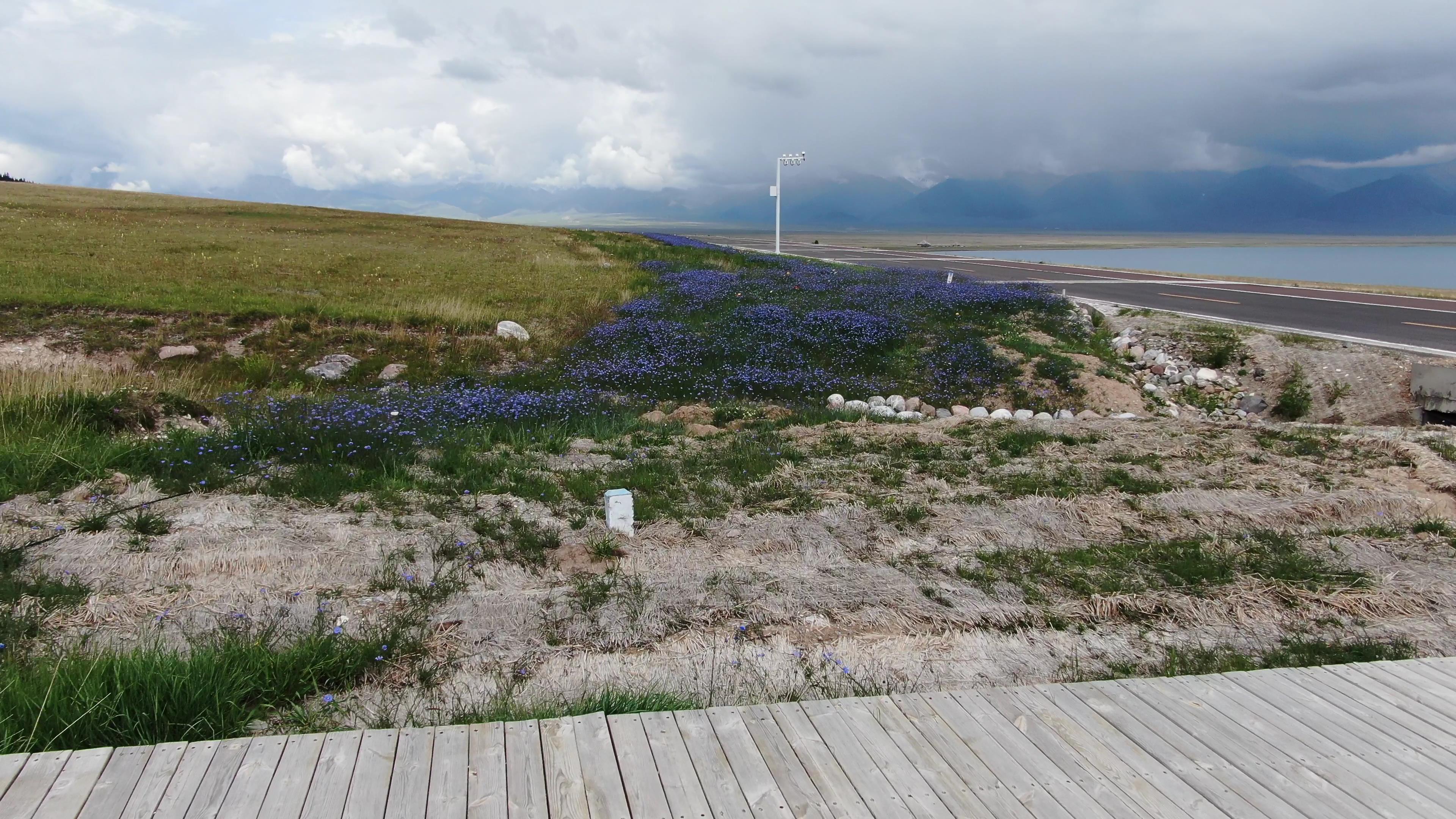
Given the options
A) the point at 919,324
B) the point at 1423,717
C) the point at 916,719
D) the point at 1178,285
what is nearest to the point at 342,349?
the point at 919,324

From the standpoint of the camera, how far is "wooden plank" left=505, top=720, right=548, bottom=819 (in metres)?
2.62

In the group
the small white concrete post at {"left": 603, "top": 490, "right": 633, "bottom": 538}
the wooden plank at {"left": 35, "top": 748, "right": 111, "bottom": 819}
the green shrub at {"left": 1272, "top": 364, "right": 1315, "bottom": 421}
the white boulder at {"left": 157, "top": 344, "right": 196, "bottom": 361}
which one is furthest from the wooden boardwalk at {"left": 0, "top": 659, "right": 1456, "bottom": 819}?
the white boulder at {"left": 157, "top": 344, "right": 196, "bottom": 361}

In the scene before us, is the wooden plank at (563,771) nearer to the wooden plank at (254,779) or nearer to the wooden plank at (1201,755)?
the wooden plank at (254,779)

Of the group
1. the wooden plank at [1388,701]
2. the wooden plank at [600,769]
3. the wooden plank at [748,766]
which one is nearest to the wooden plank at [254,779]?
the wooden plank at [600,769]

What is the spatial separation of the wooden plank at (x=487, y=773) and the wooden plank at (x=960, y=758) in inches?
61.4

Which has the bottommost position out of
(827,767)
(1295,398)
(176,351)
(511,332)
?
(1295,398)

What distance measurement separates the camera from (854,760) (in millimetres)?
2947

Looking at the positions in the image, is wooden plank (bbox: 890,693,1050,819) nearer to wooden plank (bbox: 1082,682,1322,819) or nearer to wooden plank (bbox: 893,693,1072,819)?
wooden plank (bbox: 893,693,1072,819)

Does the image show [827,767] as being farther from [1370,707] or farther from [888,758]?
[1370,707]

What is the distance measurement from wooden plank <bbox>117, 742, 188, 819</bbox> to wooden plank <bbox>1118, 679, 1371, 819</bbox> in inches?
Result: 145

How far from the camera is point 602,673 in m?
4.09

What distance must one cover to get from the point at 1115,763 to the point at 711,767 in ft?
4.89

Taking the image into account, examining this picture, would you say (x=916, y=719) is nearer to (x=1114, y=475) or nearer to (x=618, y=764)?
(x=618, y=764)

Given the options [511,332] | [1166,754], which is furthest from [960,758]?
[511,332]
